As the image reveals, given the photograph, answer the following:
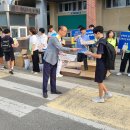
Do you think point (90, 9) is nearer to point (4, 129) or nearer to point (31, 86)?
point (31, 86)

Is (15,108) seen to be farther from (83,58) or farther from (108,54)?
(83,58)

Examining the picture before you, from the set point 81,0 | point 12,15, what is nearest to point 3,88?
point 12,15

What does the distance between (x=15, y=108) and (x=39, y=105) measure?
0.55m

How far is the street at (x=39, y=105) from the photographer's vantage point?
16.2ft

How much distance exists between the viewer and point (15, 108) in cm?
587

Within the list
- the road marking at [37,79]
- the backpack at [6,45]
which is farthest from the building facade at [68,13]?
the road marking at [37,79]

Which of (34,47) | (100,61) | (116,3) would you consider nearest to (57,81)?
(34,47)

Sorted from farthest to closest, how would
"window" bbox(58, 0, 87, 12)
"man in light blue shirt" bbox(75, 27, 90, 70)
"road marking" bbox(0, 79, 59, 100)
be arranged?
"window" bbox(58, 0, 87, 12) < "man in light blue shirt" bbox(75, 27, 90, 70) < "road marking" bbox(0, 79, 59, 100)

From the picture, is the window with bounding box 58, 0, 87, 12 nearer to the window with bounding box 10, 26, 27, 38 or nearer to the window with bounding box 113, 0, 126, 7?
the window with bounding box 113, 0, 126, 7

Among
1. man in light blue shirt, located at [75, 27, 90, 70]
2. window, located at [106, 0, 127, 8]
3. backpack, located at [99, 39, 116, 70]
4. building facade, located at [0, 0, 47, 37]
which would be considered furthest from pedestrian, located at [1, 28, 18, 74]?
window, located at [106, 0, 127, 8]

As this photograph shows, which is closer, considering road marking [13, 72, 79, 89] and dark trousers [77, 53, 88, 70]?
road marking [13, 72, 79, 89]

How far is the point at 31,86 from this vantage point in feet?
25.5

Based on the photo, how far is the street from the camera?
16.2ft

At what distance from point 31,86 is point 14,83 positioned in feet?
2.31
